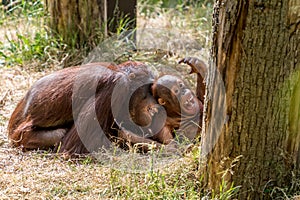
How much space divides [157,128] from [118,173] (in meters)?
0.51

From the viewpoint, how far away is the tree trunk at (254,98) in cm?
205

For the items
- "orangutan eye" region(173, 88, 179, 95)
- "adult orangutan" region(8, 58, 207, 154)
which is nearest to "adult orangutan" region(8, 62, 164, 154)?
"adult orangutan" region(8, 58, 207, 154)

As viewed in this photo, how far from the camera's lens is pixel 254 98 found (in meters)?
2.12

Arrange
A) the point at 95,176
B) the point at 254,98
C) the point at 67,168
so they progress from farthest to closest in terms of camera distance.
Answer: the point at 67,168 < the point at 95,176 < the point at 254,98

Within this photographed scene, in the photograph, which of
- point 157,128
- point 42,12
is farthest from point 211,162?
point 42,12

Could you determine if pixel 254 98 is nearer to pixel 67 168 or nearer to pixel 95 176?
pixel 95 176

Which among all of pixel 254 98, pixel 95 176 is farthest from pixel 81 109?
pixel 254 98

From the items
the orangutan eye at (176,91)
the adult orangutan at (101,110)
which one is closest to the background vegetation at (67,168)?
the adult orangutan at (101,110)

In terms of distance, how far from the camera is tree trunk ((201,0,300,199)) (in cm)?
205

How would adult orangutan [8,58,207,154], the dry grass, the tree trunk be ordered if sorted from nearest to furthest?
the tree trunk → the dry grass → adult orangutan [8,58,207,154]

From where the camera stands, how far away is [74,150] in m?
2.79

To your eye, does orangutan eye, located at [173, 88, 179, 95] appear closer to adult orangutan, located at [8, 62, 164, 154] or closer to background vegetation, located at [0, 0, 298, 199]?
adult orangutan, located at [8, 62, 164, 154]

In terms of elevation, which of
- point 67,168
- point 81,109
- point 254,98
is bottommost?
point 67,168

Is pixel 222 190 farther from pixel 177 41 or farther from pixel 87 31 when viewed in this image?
pixel 177 41
